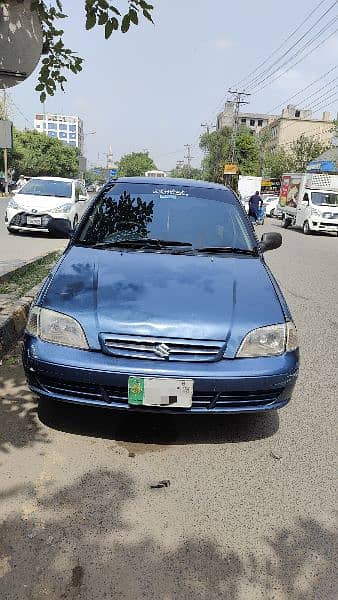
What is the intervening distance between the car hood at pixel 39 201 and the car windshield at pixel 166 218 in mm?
8426

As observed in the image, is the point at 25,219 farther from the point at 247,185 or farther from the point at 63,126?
the point at 63,126

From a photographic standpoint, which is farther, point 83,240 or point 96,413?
point 83,240

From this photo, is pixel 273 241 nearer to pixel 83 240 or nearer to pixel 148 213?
pixel 148 213

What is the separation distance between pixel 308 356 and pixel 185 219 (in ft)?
6.09

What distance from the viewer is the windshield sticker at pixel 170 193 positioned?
446cm

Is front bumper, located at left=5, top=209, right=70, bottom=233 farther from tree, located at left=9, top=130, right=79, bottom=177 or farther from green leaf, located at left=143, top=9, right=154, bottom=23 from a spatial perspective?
tree, located at left=9, top=130, right=79, bottom=177

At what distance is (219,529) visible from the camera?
2.37 m

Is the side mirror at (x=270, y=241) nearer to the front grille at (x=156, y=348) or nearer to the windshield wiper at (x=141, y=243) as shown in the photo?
the windshield wiper at (x=141, y=243)

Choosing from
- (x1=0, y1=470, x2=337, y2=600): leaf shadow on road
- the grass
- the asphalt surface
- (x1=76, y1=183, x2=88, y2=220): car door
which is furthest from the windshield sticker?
(x1=76, y1=183, x2=88, y2=220): car door

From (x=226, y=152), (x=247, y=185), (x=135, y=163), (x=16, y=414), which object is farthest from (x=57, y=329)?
(x=135, y=163)

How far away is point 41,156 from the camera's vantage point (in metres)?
64.6

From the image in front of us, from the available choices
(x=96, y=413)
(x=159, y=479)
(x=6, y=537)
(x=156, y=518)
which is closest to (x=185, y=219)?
(x=96, y=413)

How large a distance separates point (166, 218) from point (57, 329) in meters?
1.69

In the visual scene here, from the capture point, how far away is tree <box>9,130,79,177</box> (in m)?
60.4
